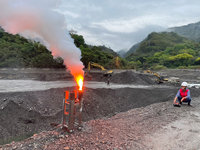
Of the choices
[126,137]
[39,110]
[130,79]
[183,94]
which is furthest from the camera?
[130,79]

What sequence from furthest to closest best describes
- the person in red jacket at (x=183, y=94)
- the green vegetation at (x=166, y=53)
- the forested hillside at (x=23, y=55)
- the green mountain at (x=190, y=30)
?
the green mountain at (x=190, y=30) → the green vegetation at (x=166, y=53) → the forested hillside at (x=23, y=55) → the person in red jacket at (x=183, y=94)

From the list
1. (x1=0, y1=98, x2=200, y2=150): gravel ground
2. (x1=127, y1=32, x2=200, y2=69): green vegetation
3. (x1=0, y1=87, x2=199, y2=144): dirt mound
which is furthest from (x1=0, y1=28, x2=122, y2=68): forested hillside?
(x1=127, y1=32, x2=200, y2=69): green vegetation

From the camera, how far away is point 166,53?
86.4 meters

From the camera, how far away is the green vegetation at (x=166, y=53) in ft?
214

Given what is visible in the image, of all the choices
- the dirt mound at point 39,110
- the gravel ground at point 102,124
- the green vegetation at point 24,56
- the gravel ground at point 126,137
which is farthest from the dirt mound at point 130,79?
the gravel ground at point 126,137

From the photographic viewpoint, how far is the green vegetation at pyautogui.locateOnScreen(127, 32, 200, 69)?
214 feet

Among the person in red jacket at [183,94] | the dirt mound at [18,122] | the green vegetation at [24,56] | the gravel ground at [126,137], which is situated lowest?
the dirt mound at [18,122]

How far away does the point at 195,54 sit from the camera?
74188 mm

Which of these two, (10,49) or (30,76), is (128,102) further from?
(10,49)

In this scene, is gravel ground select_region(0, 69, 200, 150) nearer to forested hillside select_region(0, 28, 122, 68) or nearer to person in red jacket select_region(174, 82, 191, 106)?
person in red jacket select_region(174, 82, 191, 106)

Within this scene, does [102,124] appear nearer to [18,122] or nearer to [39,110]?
[18,122]

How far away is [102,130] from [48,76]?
2390 cm

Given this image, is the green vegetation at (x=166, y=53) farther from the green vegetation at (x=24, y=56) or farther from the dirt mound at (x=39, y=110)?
the dirt mound at (x=39, y=110)

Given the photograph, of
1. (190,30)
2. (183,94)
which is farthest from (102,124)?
(190,30)
